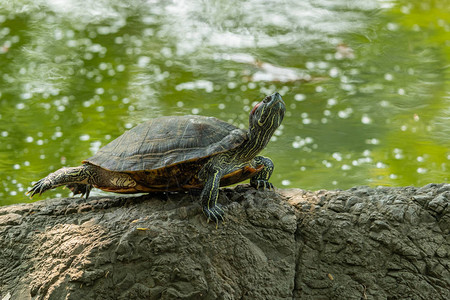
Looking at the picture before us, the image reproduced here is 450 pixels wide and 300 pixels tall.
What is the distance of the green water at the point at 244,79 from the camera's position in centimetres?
612

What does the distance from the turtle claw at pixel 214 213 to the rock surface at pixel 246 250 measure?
0.04 m

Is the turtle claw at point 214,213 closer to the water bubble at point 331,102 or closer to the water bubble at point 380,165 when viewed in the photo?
the water bubble at point 380,165

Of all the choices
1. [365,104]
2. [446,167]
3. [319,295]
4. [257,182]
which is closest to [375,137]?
[365,104]

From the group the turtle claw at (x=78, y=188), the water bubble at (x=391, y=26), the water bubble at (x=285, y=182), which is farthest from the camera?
the water bubble at (x=391, y=26)

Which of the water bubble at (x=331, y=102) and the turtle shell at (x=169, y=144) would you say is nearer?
the turtle shell at (x=169, y=144)

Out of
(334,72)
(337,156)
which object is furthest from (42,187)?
(334,72)

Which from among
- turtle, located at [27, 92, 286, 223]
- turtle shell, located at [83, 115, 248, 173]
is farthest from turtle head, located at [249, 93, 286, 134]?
turtle shell, located at [83, 115, 248, 173]

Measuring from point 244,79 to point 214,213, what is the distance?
4.41m

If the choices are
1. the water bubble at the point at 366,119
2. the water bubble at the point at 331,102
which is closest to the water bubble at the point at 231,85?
the water bubble at the point at 331,102

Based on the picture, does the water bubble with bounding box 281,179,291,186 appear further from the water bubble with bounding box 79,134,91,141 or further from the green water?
the water bubble with bounding box 79,134,91,141

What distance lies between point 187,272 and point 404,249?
50.7 inches

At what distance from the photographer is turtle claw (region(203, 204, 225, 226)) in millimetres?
2557

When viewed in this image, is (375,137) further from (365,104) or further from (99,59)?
(99,59)

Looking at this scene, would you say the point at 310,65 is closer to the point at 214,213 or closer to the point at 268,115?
the point at 268,115
